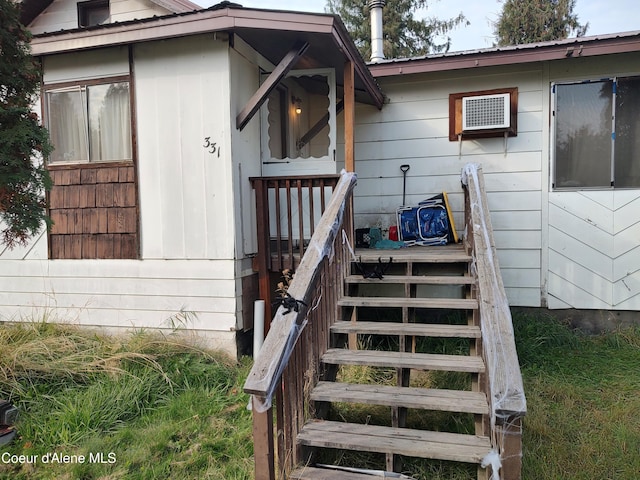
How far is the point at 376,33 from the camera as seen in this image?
711 centimetres

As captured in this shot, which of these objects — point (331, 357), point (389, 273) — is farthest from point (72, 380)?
point (389, 273)

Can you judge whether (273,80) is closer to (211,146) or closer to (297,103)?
(211,146)

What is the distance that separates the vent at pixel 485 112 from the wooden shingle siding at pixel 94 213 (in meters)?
3.70

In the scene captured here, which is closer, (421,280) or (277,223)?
(421,280)

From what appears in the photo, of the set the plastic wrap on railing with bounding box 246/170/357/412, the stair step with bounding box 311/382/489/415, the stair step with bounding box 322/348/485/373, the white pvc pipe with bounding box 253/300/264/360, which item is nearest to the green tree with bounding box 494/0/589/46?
the white pvc pipe with bounding box 253/300/264/360

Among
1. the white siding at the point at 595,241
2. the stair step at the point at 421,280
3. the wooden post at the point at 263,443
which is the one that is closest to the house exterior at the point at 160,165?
the stair step at the point at 421,280

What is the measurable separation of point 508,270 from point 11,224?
4934 millimetres

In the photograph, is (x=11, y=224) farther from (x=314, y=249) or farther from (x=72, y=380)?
(x=314, y=249)

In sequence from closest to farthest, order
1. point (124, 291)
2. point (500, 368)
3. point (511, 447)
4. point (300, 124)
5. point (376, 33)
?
point (511, 447), point (500, 368), point (124, 291), point (300, 124), point (376, 33)

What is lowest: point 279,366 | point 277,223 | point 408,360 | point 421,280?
point 408,360

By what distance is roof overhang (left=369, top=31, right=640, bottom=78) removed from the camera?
175 inches

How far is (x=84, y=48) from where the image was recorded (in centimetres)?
411

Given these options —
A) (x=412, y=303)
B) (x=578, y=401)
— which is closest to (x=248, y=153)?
(x=412, y=303)

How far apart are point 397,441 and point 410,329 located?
89cm
